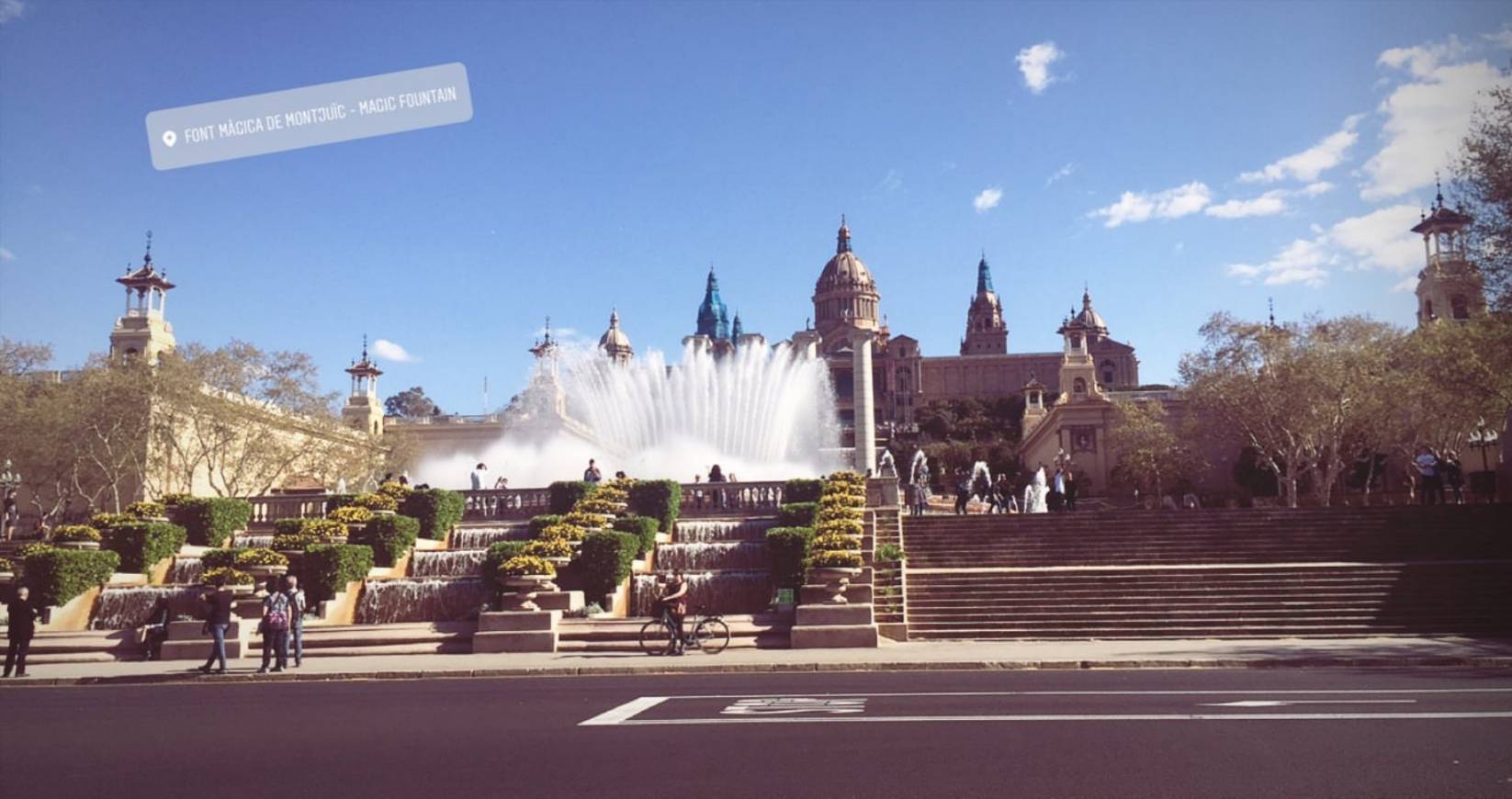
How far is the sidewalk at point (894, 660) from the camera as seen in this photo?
1797 centimetres

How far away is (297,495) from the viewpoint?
34.8 meters

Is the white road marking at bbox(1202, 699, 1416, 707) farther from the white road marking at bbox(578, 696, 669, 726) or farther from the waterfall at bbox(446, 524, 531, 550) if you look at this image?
the waterfall at bbox(446, 524, 531, 550)

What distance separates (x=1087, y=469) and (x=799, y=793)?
83586 millimetres

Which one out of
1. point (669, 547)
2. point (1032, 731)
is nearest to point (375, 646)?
point (669, 547)

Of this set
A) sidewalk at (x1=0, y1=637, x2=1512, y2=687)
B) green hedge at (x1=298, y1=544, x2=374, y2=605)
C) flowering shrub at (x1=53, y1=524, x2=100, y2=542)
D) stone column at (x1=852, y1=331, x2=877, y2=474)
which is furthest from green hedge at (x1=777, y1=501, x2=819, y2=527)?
flowering shrub at (x1=53, y1=524, x2=100, y2=542)

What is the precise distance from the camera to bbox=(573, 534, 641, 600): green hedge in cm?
2570

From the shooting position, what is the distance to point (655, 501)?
3262 centimetres

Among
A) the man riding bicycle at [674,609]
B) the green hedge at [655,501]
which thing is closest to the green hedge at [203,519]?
the green hedge at [655,501]

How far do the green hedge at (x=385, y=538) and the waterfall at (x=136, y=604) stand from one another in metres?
4.29

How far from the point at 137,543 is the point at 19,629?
8.79 meters

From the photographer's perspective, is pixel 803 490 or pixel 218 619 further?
pixel 803 490

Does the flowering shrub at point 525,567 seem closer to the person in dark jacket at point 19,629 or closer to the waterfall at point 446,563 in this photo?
the waterfall at point 446,563

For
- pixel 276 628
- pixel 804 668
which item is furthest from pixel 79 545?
pixel 804 668

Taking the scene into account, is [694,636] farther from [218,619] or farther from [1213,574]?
[1213,574]
